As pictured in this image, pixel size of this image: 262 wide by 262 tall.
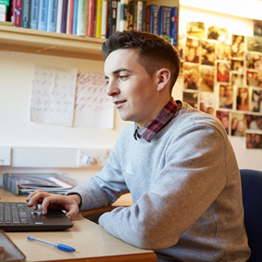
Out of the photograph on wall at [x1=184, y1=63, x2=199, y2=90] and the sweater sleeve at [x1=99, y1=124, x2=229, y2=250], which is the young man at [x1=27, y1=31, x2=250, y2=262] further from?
the photograph on wall at [x1=184, y1=63, x2=199, y2=90]

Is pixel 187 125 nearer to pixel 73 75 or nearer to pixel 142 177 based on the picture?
pixel 142 177

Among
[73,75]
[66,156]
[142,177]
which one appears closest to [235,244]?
[142,177]

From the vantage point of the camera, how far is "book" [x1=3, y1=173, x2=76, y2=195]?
1.47 meters

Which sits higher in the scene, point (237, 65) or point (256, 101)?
point (237, 65)

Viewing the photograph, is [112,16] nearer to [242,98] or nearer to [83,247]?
[242,98]

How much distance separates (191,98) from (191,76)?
0.43ft

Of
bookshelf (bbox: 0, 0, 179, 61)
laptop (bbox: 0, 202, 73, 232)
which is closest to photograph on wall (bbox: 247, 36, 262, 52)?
bookshelf (bbox: 0, 0, 179, 61)

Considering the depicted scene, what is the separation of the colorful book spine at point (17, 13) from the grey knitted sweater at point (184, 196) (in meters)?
0.76

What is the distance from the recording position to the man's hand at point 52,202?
1.10 meters

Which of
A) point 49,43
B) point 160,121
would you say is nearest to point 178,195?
point 160,121

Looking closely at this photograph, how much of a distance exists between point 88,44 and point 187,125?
853 millimetres

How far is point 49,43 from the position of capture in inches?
64.5

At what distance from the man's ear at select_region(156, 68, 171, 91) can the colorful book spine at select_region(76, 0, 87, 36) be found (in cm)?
61

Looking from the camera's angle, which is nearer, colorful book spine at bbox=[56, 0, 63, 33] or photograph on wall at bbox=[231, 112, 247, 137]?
colorful book spine at bbox=[56, 0, 63, 33]
